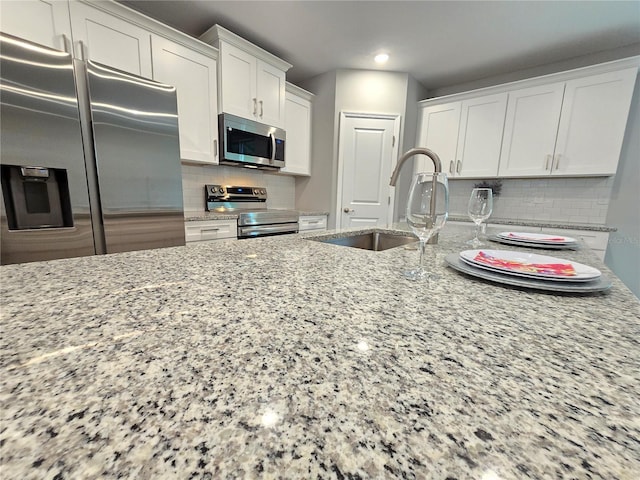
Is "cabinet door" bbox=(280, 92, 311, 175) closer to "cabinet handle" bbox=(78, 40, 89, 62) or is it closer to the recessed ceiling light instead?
the recessed ceiling light

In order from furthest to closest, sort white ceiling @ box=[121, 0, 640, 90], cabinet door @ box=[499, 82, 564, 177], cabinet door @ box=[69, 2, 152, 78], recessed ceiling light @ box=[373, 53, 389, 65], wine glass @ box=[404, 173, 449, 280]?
recessed ceiling light @ box=[373, 53, 389, 65] < cabinet door @ box=[499, 82, 564, 177] < white ceiling @ box=[121, 0, 640, 90] < cabinet door @ box=[69, 2, 152, 78] < wine glass @ box=[404, 173, 449, 280]

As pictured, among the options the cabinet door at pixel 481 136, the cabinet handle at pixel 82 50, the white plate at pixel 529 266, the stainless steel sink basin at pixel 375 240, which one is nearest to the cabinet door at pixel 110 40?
the cabinet handle at pixel 82 50

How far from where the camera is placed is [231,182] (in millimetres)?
2814

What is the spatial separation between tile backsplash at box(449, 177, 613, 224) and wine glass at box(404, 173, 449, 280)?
2986 mm

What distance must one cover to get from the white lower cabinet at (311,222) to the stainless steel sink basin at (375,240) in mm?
1473

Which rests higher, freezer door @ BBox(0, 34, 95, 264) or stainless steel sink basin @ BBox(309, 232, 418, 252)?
freezer door @ BBox(0, 34, 95, 264)

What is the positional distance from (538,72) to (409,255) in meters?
3.28

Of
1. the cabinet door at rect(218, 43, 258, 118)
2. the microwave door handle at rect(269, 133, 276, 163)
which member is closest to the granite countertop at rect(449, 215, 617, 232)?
the microwave door handle at rect(269, 133, 276, 163)

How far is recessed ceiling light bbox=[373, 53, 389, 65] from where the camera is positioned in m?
2.60

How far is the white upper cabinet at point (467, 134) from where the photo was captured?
9.11 feet

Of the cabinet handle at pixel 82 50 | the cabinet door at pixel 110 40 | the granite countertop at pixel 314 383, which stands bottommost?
the granite countertop at pixel 314 383

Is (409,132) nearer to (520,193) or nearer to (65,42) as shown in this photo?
(520,193)

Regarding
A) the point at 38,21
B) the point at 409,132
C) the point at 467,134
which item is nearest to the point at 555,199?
the point at 467,134

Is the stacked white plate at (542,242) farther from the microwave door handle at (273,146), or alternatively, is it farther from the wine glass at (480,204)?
the microwave door handle at (273,146)
